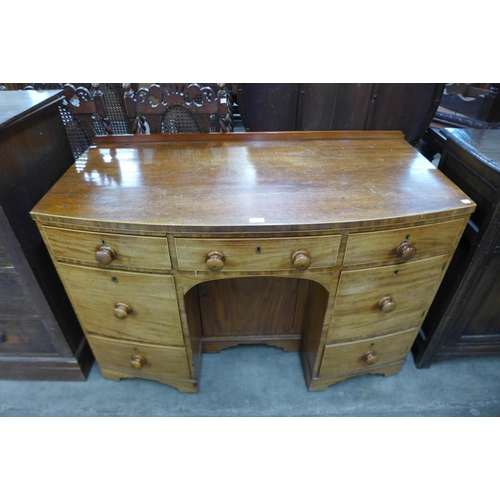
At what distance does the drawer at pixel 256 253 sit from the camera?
952 mm

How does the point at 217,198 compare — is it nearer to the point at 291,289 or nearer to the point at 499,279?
the point at 291,289

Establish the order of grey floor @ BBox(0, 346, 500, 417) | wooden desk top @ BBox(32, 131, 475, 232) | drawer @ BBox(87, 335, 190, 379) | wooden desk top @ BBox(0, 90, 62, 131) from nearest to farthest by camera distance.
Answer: wooden desk top @ BBox(32, 131, 475, 232) → wooden desk top @ BBox(0, 90, 62, 131) → drawer @ BBox(87, 335, 190, 379) → grey floor @ BBox(0, 346, 500, 417)

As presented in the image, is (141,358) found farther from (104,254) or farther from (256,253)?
(256,253)

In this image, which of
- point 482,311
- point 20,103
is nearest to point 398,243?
point 482,311

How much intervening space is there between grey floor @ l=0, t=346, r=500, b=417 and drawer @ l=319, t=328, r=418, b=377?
0.14m

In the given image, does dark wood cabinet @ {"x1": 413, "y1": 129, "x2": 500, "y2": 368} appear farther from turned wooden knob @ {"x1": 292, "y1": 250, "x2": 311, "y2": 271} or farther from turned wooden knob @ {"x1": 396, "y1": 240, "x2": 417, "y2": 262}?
turned wooden knob @ {"x1": 292, "y1": 250, "x2": 311, "y2": 271}

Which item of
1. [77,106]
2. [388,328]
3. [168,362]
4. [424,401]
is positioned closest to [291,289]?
[388,328]

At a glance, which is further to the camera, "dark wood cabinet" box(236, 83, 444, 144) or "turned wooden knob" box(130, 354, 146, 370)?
"dark wood cabinet" box(236, 83, 444, 144)

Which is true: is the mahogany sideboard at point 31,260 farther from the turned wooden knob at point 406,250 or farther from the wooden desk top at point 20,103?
the turned wooden knob at point 406,250

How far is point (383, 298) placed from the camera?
116 centimetres

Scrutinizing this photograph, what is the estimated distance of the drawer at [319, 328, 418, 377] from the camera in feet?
4.28

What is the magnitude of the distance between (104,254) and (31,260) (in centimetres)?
38

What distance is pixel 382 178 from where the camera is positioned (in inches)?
44.1

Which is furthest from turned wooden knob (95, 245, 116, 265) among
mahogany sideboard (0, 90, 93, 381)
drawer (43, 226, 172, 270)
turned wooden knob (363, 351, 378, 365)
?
turned wooden knob (363, 351, 378, 365)
